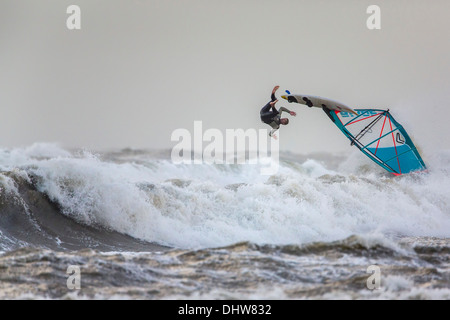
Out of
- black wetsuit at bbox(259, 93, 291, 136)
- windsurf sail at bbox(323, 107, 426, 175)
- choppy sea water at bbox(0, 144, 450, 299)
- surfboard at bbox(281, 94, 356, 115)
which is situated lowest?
choppy sea water at bbox(0, 144, 450, 299)

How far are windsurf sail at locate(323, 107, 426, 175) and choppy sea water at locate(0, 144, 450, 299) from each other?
0.64m

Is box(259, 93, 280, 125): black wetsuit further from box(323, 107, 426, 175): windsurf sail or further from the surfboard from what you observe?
box(323, 107, 426, 175): windsurf sail

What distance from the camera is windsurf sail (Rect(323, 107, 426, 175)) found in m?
13.9

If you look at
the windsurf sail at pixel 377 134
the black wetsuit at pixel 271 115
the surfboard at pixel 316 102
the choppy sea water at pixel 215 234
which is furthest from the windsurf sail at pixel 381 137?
the black wetsuit at pixel 271 115

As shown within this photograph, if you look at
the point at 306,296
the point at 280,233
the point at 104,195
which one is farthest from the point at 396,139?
the point at 306,296

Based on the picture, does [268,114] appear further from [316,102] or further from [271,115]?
[316,102]

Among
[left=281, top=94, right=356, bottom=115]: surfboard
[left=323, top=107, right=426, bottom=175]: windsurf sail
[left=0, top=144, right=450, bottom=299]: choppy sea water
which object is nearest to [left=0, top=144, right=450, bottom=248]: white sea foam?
[left=0, top=144, right=450, bottom=299]: choppy sea water

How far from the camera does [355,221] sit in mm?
13273

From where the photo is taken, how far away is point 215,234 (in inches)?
453

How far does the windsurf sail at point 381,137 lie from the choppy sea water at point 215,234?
0.64m
